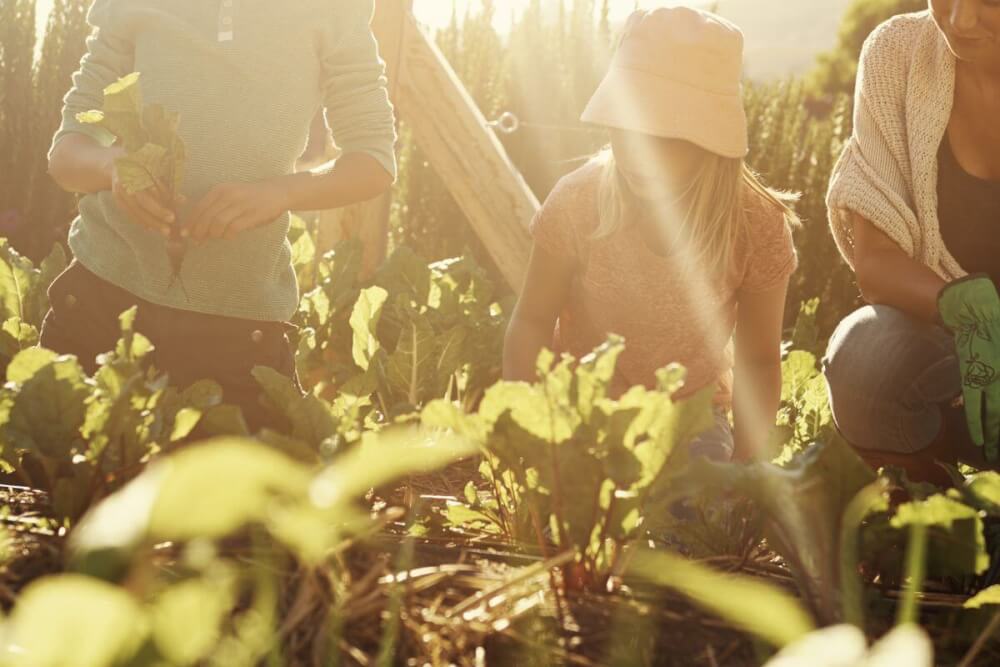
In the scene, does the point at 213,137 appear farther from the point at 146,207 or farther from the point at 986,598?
the point at 986,598

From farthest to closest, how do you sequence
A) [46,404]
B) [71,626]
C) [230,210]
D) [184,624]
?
[230,210] → [46,404] → [184,624] → [71,626]

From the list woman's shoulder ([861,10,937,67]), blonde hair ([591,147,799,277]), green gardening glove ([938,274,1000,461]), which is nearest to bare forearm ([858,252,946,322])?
blonde hair ([591,147,799,277])

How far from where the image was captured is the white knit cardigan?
8.75ft

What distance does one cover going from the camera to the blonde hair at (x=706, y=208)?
2.74m

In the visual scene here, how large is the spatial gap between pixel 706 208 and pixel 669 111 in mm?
322

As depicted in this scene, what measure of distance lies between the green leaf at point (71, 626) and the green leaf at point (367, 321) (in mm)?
1619

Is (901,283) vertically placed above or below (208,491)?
below

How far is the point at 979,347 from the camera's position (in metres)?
1.70

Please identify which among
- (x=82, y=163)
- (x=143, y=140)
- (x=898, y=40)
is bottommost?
(x=82, y=163)

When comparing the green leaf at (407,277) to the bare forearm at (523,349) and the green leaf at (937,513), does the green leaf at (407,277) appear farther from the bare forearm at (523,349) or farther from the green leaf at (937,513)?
the green leaf at (937,513)

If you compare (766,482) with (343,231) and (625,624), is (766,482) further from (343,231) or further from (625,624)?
(343,231)

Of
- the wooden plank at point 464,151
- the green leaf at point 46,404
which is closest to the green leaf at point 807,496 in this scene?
the green leaf at point 46,404

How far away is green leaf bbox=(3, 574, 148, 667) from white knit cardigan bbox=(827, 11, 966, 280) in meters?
2.27

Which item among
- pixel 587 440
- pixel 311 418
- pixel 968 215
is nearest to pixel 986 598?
pixel 587 440
